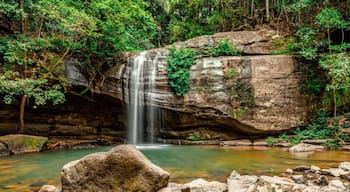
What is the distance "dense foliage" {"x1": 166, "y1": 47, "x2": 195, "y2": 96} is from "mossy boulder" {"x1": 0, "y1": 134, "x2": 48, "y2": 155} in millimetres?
5860

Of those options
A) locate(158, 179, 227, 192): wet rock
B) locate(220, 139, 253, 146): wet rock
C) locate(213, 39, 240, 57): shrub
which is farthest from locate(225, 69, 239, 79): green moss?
locate(158, 179, 227, 192): wet rock

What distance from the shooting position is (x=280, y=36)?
40.9 ft

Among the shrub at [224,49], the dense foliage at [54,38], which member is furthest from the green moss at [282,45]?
the dense foliage at [54,38]

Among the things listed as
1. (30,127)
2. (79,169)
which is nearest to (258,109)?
(79,169)

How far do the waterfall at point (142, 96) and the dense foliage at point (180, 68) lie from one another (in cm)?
82

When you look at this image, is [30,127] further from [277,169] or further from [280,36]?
[280,36]

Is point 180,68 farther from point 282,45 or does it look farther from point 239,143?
point 282,45

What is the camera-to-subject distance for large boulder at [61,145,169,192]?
3.60m

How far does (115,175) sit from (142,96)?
27.3ft

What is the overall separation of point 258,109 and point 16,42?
991 centimetres

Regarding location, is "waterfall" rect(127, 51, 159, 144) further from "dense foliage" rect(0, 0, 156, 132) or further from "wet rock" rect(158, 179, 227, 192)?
"wet rock" rect(158, 179, 227, 192)

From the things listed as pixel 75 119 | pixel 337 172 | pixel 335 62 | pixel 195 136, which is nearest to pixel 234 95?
pixel 195 136

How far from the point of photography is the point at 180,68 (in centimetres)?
1141

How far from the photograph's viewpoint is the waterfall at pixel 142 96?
11805mm
